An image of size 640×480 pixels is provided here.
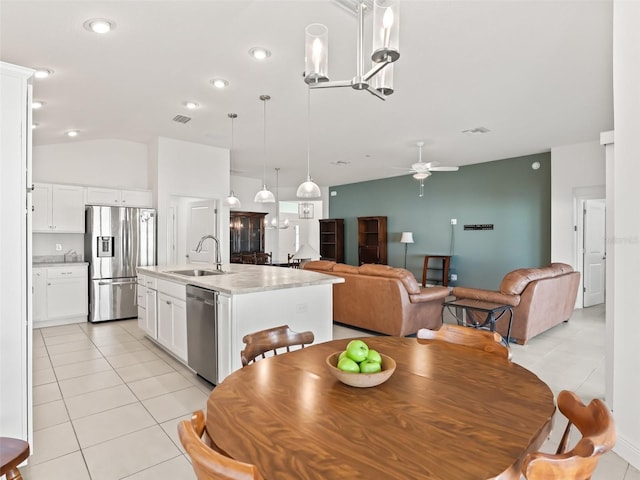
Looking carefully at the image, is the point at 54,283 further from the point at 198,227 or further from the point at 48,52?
the point at 48,52

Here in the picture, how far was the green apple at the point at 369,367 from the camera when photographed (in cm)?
133

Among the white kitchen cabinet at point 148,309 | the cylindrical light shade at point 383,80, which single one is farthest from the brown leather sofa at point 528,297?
the white kitchen cabinet at point 148,309

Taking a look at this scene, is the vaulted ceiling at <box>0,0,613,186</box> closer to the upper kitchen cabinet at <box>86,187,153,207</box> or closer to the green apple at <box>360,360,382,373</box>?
the upper kitchen cabinet at <box>86,187,153,207</box>

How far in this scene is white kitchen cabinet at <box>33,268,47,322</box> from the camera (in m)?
5.05

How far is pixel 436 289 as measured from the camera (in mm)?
4672

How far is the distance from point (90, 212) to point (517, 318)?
605cm

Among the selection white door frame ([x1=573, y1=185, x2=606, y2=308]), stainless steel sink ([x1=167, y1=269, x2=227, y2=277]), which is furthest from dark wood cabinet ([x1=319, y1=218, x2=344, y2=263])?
stainless steel sink ([x1=167, y1=269, x2=227, y2=277])

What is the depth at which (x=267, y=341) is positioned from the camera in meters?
1.88

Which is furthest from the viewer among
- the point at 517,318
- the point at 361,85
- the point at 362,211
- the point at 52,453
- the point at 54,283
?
the point at 362,211

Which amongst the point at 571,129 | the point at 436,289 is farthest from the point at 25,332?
the point at 571,129

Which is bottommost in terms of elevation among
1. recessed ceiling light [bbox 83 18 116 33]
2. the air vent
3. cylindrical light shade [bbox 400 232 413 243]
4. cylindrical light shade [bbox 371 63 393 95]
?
cylindrical light shade [bbox 400 232 413 243]

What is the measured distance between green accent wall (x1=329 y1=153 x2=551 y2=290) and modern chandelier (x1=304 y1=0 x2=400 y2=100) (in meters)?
6.35

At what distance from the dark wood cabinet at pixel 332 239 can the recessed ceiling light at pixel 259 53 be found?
7519mm

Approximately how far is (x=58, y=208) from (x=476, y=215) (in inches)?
304
